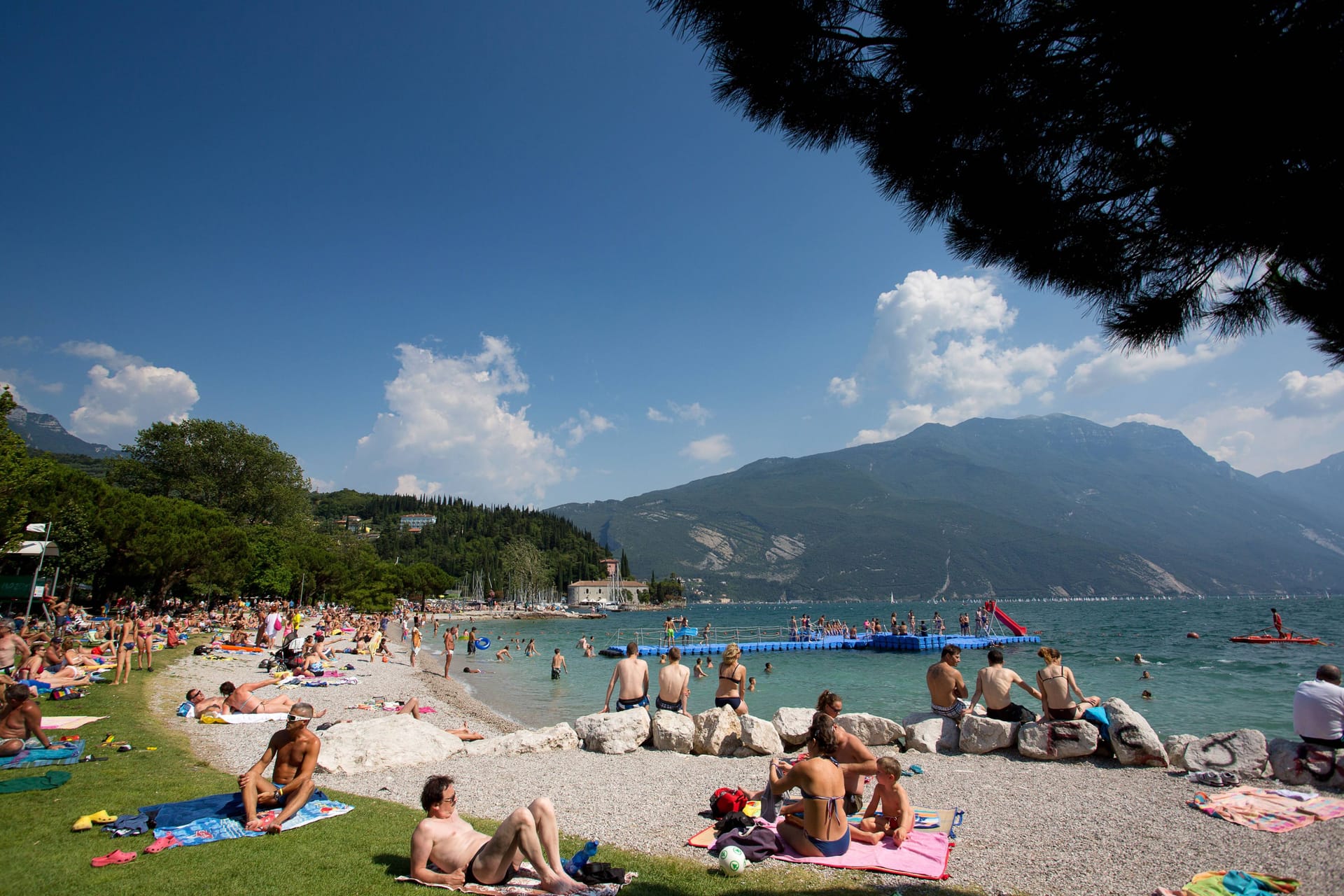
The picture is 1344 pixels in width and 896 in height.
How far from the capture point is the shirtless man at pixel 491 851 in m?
4.82

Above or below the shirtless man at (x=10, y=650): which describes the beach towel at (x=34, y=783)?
below

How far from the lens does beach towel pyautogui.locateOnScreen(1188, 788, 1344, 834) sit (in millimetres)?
6195

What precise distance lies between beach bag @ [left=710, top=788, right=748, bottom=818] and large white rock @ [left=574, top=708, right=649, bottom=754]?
3.78 metres

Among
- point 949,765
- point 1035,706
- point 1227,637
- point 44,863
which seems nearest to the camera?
point 44,863

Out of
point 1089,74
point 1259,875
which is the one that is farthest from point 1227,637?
point 1089,74

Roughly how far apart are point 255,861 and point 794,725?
7663 millimetres

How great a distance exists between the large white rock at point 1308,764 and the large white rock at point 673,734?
23.9 ft

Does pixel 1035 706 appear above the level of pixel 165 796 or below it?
below

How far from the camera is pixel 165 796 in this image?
21.5 feet

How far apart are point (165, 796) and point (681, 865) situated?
5177 mm

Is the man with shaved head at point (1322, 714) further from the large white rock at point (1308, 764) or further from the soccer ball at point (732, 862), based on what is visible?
the soccer ball at point (732, 862)

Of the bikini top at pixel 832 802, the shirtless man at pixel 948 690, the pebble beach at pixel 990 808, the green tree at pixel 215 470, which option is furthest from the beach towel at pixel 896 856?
the green tree at pixel 215 470

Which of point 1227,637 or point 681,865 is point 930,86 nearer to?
point 681,865

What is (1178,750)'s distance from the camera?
8406mm
